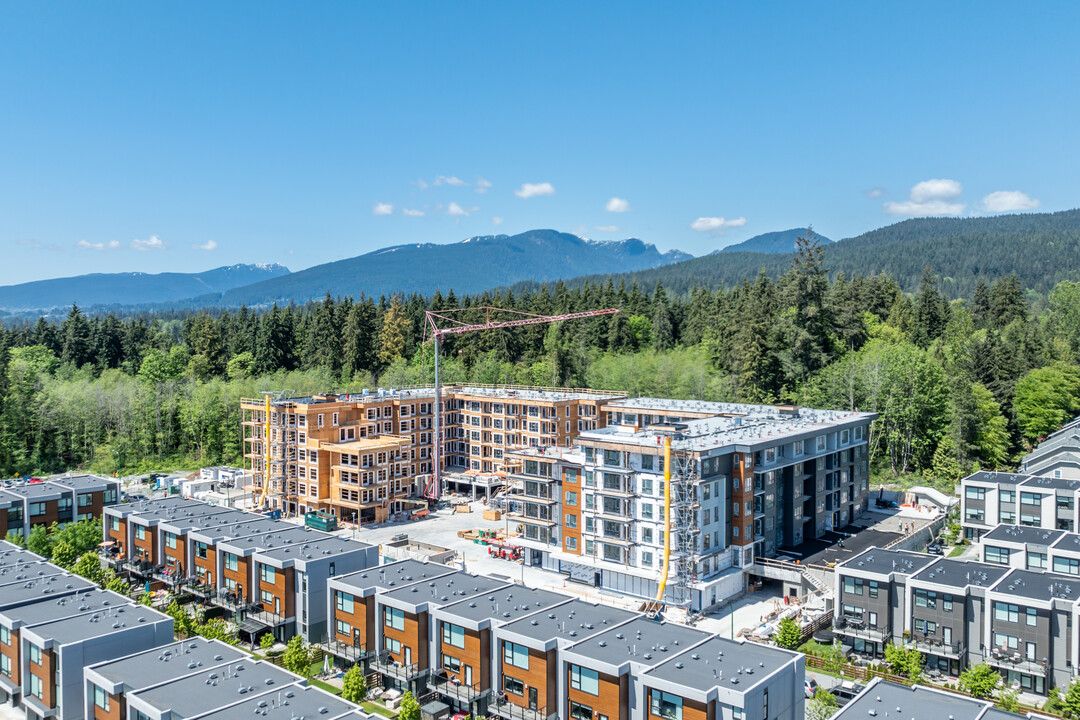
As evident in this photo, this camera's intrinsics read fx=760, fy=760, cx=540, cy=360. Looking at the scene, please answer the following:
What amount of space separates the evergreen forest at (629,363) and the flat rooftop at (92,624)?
5177 centimetres

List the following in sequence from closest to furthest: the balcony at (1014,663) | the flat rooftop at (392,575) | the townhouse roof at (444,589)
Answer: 1. the balcony at (1014,663)
2. the townhouse roof at (444,589)
3. the flat rooftop at (392,575)

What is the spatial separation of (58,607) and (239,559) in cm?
804

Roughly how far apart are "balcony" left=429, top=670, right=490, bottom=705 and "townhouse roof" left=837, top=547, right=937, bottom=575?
18.0 metres

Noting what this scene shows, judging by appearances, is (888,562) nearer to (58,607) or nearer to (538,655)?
(538,655)

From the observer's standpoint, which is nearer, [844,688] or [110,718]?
[110,718]

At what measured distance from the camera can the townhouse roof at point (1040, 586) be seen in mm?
30875

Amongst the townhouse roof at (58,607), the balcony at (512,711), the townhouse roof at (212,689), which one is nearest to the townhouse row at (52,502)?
the townhouse roof at (58,607)

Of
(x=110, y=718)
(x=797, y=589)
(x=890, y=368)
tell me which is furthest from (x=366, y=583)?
(x=890, y=368)

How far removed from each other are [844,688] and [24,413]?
266 ft

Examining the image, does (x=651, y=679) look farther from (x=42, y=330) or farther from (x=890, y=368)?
(x=42, y=330)

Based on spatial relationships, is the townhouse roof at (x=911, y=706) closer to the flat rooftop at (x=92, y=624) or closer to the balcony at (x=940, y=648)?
the balcony at (x=940, y=648)

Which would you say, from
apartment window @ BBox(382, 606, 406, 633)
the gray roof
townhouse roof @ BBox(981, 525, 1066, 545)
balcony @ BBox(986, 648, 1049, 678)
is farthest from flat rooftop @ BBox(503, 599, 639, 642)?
townhouse roof @ BBox(981, 525, 1066, 545)

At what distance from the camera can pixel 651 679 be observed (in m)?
24.0

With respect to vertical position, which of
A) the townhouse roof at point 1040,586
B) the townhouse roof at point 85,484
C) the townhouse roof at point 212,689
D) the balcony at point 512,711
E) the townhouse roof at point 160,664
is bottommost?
the balcony at point 512,711
